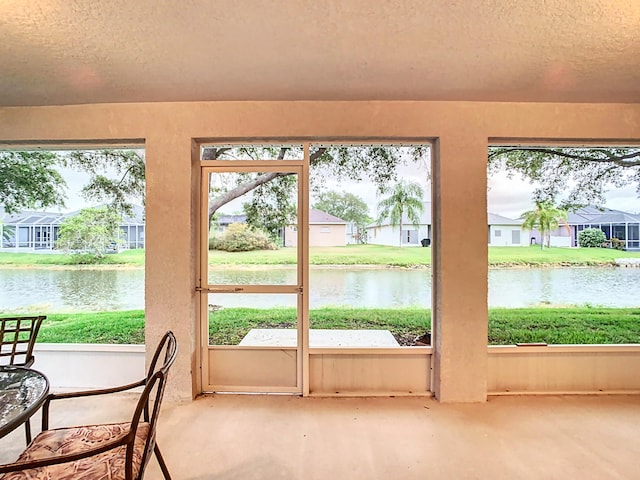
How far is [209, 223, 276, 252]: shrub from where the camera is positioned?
2721 millimetres

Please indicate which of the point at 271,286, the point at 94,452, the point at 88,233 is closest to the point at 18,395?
the point at 94,452

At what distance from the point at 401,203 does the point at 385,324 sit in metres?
1.12

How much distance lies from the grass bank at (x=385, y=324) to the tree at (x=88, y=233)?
0.61m

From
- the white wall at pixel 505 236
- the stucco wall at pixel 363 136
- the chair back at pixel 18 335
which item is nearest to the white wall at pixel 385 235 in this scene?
the stucco wall at pixel 363 136

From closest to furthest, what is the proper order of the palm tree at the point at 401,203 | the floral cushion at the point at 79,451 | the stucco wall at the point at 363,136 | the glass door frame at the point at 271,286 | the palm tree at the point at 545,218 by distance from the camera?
the floral cushion at the point at 79,451, the stucco wall at the point at 363,136, the glass door frame at the point at 271,286, the palm tree at the point at 401,203, the palm tree at the point at 545,218

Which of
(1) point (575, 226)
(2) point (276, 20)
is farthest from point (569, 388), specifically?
(2) point (276, 20)

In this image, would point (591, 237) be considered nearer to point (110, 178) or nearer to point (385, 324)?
point (385, 324)

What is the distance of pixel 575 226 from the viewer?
2.88 m

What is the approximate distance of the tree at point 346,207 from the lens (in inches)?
109

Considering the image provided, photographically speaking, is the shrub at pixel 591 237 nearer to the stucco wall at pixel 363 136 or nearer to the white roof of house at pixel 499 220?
the white roof of house at pixel 499 220

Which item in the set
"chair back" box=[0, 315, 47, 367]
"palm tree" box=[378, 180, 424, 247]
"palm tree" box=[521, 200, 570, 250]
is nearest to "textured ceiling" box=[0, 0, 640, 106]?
"palm tree" box=[378, 180, 424, 247]

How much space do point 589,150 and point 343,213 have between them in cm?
235

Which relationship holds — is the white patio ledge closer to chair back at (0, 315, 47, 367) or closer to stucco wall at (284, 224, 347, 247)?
chair back at (0, 315, 47, 367)

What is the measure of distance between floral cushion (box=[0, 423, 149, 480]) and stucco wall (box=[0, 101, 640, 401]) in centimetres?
109
